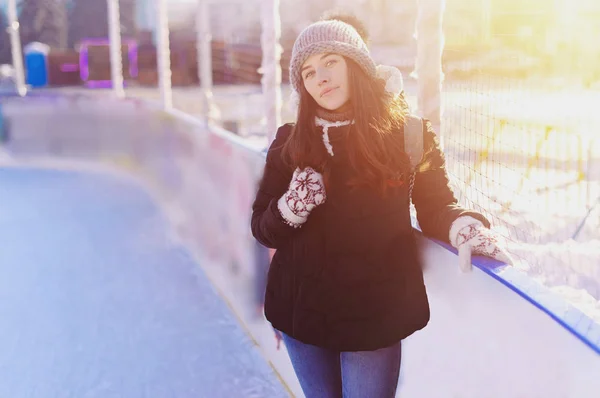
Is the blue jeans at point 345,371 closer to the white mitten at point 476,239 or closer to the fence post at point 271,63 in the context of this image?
the white mitten at point 476,239

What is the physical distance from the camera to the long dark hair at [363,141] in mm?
1412

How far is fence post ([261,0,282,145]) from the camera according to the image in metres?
2.97

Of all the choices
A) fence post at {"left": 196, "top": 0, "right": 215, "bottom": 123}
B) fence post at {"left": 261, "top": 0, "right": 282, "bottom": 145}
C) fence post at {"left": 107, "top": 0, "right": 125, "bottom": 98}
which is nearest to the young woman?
fence post at {"left": 261, "top": 0, "right": 282, "bottom": 145}

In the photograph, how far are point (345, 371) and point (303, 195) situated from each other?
393mm

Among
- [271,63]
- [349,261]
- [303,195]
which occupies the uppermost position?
[271,63]

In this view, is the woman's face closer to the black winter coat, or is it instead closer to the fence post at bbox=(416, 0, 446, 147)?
the black winter coat

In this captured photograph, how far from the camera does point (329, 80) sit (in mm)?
1427

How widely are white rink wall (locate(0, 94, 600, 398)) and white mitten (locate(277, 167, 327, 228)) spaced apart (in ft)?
1.23

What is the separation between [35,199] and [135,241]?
1.97 meters

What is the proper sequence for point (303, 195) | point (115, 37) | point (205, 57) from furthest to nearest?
point (115, 37) < point (205, 57) < point (303, 195)

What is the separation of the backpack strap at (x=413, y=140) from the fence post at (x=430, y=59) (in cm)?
50

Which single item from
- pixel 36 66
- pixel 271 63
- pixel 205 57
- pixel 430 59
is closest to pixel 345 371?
pixel 430 59

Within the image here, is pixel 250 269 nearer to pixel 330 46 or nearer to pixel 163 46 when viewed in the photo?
pixel 330 46

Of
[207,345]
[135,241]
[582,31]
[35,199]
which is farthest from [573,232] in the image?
[35,199]
